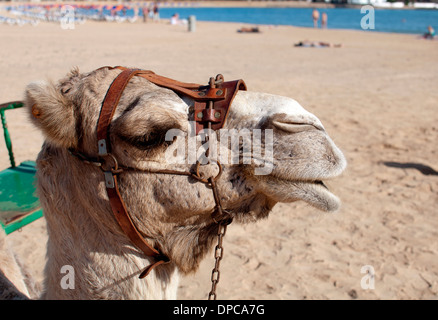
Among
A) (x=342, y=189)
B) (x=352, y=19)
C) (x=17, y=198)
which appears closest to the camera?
(x=17, y=198)

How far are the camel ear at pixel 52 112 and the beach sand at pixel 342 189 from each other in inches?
16.0

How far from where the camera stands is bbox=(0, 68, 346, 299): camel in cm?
175

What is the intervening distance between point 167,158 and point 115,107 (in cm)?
30

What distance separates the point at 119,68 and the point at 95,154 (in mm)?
465

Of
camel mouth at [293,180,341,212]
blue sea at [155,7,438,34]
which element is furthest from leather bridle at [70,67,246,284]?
blue sea at [155,7,438,34]

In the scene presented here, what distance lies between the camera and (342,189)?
6262 mm

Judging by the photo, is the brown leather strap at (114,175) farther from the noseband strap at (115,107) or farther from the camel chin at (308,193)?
the camel chin at (308,193)

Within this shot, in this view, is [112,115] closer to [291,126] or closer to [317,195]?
[291,126]

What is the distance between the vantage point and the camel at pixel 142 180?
5.76 ft

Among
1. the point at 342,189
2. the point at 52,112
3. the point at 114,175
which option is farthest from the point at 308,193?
the point at 342,189

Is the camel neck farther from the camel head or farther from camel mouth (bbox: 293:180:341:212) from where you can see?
camel mouth (bbox: 293:180:341:212)

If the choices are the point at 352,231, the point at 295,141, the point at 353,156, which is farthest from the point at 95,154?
the point at 353,156

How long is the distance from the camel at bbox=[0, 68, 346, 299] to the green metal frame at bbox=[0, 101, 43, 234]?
1458 millimetres

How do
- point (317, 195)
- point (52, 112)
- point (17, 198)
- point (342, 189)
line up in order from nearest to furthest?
1. point (52, 112)
2. point (317, 195)
3. point (17, 198)
4. point (342, 189)
